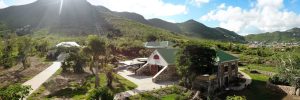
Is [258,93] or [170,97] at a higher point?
[170,97]

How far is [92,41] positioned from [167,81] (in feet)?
50.6

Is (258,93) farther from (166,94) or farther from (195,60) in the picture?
(166,94)

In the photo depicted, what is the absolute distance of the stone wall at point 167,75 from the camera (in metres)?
48.4

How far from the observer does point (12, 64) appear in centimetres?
6103

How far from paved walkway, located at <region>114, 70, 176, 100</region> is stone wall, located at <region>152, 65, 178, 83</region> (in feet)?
4.90

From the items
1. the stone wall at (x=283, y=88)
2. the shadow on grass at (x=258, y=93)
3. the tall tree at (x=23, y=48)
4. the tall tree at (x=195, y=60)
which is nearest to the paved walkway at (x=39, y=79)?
the tall tree at (x=23, y=48)

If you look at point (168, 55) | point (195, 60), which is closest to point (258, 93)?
point (195, 60)

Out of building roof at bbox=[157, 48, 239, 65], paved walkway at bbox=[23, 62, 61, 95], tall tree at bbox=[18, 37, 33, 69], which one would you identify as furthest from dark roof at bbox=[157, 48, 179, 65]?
tall tree at bbox=[18, 37, 33, 69]

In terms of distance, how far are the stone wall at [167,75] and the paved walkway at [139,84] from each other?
4.90 feet

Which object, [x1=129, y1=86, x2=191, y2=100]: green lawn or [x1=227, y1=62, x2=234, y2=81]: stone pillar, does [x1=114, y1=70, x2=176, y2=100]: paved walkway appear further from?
[x1=227, y1=62, x2=234, y2=81]: stone pillar

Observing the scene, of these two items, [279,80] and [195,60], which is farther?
[279,80]

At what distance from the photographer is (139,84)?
45.7 m

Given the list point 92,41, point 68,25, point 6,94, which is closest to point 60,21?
point 68,25

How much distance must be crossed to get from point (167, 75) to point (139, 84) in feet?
22.1
